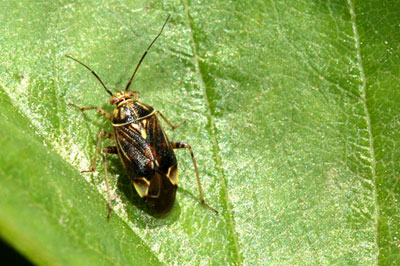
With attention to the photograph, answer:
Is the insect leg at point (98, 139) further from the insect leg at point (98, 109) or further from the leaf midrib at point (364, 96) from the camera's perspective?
the leaf midrib at point (364, 96)

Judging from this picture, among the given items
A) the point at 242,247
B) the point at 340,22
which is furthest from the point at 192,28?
the point at 242,247

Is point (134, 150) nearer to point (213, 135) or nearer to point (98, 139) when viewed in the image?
point (98, 139)

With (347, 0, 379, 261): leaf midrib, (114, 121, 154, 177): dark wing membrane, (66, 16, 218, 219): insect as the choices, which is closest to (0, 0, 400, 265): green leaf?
(347, 0, 379, 261): leaf midrib

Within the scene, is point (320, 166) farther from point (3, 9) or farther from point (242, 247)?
point (3, 9)

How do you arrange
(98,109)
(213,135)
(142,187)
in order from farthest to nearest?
(98,109)
(213,135)
(142,187)

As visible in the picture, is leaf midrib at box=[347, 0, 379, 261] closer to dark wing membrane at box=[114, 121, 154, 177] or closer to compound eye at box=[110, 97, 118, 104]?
dark wing membrane at box=[114, 121, 154, 177]

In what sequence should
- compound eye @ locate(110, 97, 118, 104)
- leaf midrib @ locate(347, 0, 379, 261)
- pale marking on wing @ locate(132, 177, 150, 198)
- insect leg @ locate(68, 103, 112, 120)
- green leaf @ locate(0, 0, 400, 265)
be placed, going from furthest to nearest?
compound eye @ locate(110, 97, 118, 104) → insect leg @ locate(68, 103, 112, 120) → pale marking on wing @ locate(132, 177, 150, 198) → leaf midrib @ locate(347, 0, 379, 261) → green leaf @ locate(0, 0, 400, 265)

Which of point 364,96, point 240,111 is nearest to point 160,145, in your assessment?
point 240,111
